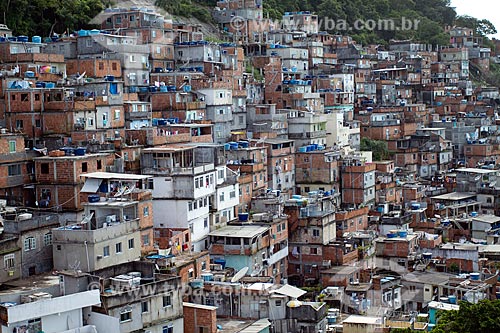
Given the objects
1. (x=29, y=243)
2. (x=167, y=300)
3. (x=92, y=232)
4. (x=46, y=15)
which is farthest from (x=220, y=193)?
(x=46, y=15)

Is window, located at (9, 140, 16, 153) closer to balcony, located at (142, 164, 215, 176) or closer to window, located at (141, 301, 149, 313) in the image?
balcony, located at (142, 164, 215, 176)

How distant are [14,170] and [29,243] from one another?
4.71 metres

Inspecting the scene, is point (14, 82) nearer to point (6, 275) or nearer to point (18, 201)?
point (18, 201)

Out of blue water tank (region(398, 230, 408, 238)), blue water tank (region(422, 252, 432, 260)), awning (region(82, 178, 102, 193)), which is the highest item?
awning (region(82, 178, 102, 193))

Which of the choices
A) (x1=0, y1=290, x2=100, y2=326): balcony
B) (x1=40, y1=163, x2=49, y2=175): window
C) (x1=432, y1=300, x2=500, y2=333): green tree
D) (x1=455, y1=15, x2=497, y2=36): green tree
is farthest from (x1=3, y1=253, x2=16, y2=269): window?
(x1=455, y1=15, x2=497, y2=36): green tree

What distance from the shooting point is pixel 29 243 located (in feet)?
74.6

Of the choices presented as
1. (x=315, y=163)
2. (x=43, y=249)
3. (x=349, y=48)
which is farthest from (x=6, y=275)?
(x=349, y=48)

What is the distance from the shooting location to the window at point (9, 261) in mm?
21900

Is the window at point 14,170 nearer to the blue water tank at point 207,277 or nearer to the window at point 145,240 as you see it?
the window at point 145,240

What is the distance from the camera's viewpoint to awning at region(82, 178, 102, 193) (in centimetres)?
2462

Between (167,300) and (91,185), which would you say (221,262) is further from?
(167,300)

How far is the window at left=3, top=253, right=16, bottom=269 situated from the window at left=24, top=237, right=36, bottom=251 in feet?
1.75

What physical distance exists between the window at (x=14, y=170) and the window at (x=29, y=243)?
4.41 meters

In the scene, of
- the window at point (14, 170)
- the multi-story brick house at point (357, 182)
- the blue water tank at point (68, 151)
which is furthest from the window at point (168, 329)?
the multi-story brick house at point (357, 182)
